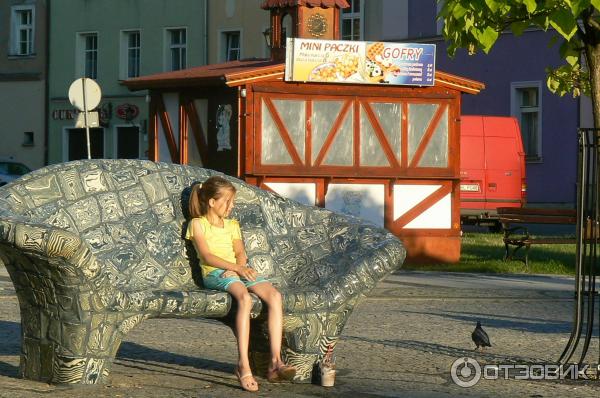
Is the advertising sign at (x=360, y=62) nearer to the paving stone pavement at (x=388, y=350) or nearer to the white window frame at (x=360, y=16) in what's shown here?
the paving stone pavement at (x=388, y=350)

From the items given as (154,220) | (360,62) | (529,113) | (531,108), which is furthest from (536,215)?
(529,113)

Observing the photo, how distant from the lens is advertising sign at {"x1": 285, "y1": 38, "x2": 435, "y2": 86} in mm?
20422

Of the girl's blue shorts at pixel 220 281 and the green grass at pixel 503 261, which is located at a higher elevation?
the girl's blue shorts at pixel 220 281

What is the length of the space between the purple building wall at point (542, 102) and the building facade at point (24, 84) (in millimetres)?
15232

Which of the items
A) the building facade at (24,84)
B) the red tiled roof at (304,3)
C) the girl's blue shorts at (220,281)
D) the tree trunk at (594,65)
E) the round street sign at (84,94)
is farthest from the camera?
the building facade at (24,84)

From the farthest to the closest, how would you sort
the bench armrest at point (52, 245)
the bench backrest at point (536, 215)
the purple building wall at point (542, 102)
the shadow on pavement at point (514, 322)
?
1. the purple building wall at point (542, 102)
2. the bench backrest at point (536, 215)
3. the shadow on pavement at point (514, 322)
4. the bench armrest at point (52, 245)

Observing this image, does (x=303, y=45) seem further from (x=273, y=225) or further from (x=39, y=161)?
(x=39, y=161)

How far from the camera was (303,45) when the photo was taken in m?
20.3

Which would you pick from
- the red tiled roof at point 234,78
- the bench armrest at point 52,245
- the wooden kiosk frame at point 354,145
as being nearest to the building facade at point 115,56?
the red tiled roof at point 234,78

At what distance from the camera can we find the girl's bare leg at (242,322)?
28.2 feet

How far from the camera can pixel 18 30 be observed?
2031 inches

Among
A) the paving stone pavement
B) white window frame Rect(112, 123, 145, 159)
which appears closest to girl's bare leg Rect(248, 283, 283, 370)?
the paving stone pavement

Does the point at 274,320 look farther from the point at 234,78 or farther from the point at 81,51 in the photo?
the point at 81,51

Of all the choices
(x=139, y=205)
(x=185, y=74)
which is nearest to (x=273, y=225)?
(x=139, y=205)
